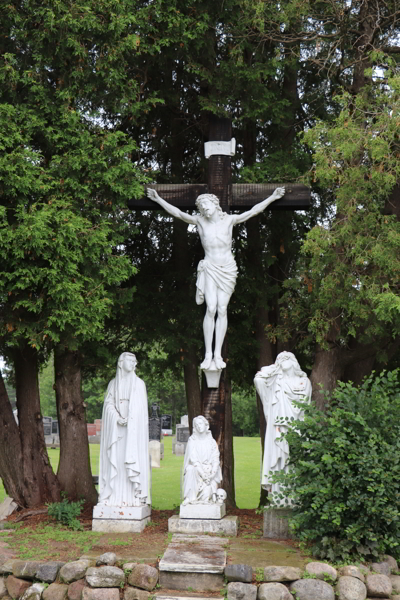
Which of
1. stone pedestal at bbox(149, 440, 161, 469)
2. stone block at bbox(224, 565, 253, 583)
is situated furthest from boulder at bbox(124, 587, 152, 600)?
stone pedestal at bbox(149, 440, 161, 469)

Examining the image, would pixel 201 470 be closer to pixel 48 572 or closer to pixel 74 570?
pixel 74 570

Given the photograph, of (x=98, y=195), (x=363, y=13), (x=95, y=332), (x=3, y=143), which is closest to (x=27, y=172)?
(x=3, y=143)

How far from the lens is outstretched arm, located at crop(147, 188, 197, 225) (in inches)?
339

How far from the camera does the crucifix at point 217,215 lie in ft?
26.4

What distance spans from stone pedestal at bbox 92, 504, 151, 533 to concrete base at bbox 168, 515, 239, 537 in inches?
17.7

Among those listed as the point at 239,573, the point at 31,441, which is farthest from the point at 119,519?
the point at 31,441

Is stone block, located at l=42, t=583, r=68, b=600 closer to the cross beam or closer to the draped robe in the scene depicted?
the draped robe

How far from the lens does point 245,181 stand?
980 centimetres

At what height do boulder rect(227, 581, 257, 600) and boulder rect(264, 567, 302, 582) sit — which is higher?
boulder rect(264, 567, 302, 582)

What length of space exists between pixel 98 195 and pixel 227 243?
1720 mm

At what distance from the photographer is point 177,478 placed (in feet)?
54.5

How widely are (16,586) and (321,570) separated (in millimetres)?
2698

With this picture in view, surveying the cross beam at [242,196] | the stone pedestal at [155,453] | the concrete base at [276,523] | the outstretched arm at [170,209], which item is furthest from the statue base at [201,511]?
the stone pedestal at [155,453]

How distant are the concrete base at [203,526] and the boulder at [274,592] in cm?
145
